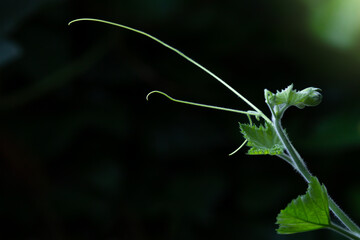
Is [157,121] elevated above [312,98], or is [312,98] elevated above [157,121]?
[157,121]

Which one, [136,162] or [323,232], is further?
[136,162]

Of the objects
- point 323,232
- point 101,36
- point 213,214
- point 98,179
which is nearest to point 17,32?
point 101,36

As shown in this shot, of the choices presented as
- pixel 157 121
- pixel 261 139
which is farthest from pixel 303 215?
pixel 157 121

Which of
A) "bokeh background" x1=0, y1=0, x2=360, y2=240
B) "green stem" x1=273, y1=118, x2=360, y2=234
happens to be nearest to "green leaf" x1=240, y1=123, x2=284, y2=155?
"green stem" x1=273, y1=118, x2=360, y2=234

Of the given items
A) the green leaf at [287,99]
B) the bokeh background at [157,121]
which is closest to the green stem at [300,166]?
the green leaf at [287,99]

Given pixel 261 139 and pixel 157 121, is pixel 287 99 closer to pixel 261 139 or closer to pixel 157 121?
pixel 261 139

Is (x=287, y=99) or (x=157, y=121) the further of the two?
(x=157, y=121)

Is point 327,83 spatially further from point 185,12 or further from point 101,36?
point 101,36
